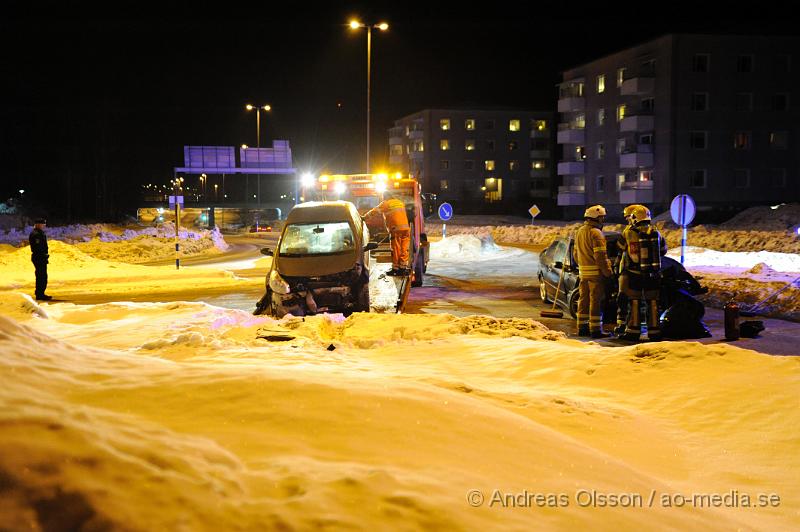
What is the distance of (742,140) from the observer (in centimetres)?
5378

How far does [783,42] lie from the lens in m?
53.2

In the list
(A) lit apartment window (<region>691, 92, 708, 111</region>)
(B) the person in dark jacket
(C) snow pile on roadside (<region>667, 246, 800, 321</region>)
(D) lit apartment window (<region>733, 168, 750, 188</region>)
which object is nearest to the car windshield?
(B) the person in dark jacket

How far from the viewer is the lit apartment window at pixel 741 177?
5391cm

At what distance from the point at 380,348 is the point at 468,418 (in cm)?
462

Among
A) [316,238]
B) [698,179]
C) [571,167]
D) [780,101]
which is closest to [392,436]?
[316,238]

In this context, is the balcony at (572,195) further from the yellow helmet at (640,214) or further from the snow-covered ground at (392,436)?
the snow-covered ground at (392,436)

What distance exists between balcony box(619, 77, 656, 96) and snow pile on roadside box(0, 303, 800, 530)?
50609 millimetres

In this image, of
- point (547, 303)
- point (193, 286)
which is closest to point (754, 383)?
point (547, 303)

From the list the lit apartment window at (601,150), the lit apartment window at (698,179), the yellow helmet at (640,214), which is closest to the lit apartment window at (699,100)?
the lit apartment window at (698,179)

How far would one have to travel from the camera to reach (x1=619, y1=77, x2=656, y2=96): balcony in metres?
55.1

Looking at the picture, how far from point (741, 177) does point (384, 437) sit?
55512 mm

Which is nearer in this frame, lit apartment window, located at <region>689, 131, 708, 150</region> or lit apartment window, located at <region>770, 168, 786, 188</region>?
lit apartment window, located at <region>689, 131, 708, 150</region>

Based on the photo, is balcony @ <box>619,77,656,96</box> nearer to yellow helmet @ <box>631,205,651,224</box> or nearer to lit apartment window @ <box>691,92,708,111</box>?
lit apartment window @ <box>691,92,708,111</box>

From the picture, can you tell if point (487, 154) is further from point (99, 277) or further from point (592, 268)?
point (592, 268)
